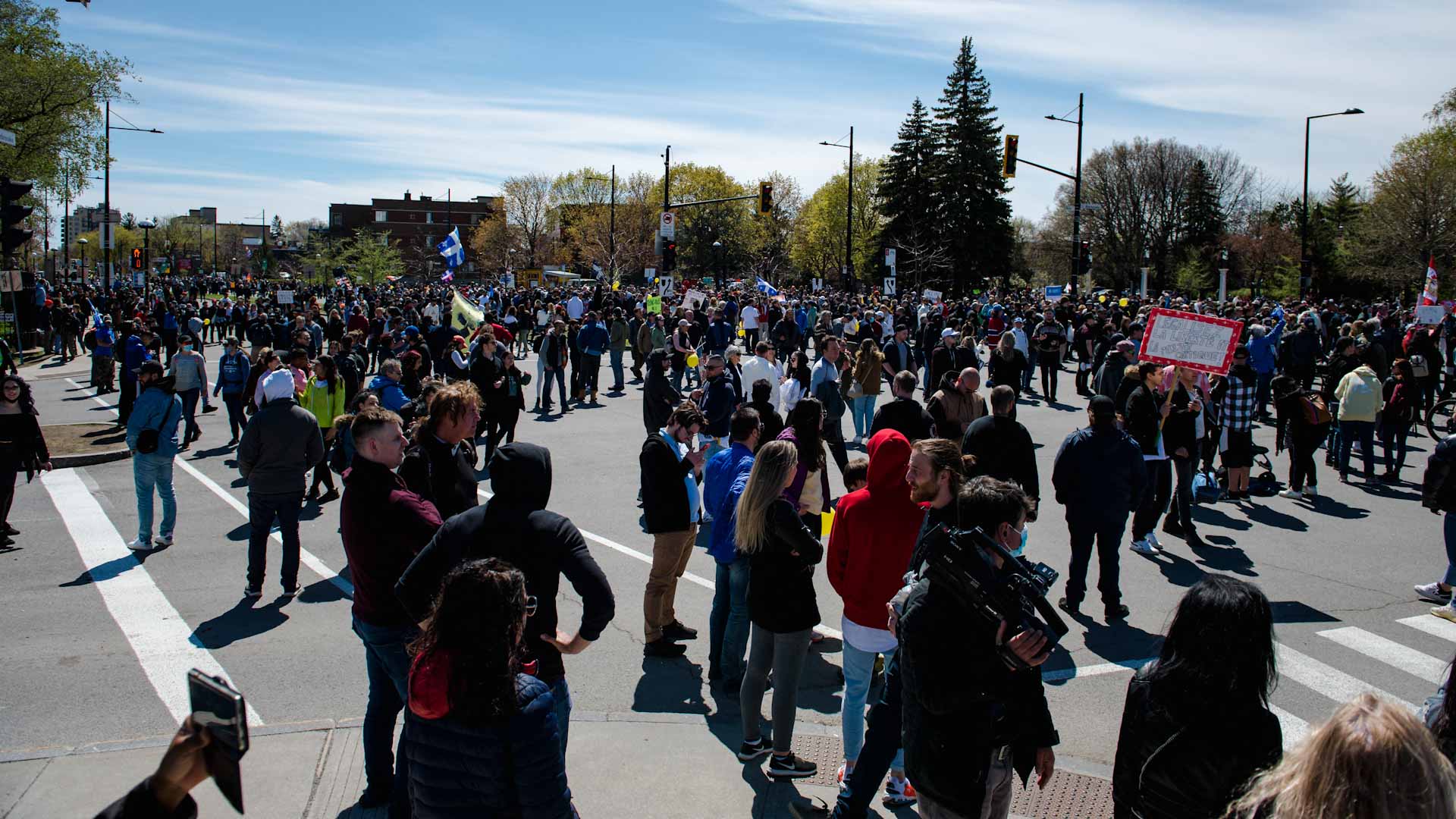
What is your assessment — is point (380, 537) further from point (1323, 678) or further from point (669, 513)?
point (1323, 678)

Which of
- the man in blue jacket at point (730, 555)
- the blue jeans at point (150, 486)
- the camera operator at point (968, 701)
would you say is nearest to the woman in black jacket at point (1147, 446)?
the man in blue jacket at point (730, 555)

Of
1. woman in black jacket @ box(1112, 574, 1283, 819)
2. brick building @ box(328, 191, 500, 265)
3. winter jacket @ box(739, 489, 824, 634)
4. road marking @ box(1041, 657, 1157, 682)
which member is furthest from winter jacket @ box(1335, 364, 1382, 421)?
brick building @ box(328, 191, 500, 265)

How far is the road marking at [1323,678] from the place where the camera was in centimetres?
646

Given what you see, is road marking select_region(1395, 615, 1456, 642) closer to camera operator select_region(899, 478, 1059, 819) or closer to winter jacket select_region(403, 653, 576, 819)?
camera operator select_region(899, 478, 1059, 819)

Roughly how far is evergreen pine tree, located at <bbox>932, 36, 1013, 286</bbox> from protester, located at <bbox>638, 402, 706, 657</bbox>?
54970 millimetres

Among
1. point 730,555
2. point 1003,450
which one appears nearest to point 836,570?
point 730,555

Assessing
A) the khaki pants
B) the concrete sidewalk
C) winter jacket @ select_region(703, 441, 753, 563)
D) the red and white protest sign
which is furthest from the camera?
the red and white protest sign

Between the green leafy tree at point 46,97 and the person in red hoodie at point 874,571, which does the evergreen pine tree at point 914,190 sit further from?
the person in red hoodie at point 874,571

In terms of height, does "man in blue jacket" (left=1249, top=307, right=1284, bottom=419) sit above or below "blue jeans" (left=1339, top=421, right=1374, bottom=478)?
above

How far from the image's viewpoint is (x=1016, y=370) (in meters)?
15.9

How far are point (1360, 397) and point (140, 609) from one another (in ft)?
45.3

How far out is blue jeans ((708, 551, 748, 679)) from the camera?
5770 mm

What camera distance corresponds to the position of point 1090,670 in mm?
6789

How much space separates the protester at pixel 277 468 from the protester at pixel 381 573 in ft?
11.5
